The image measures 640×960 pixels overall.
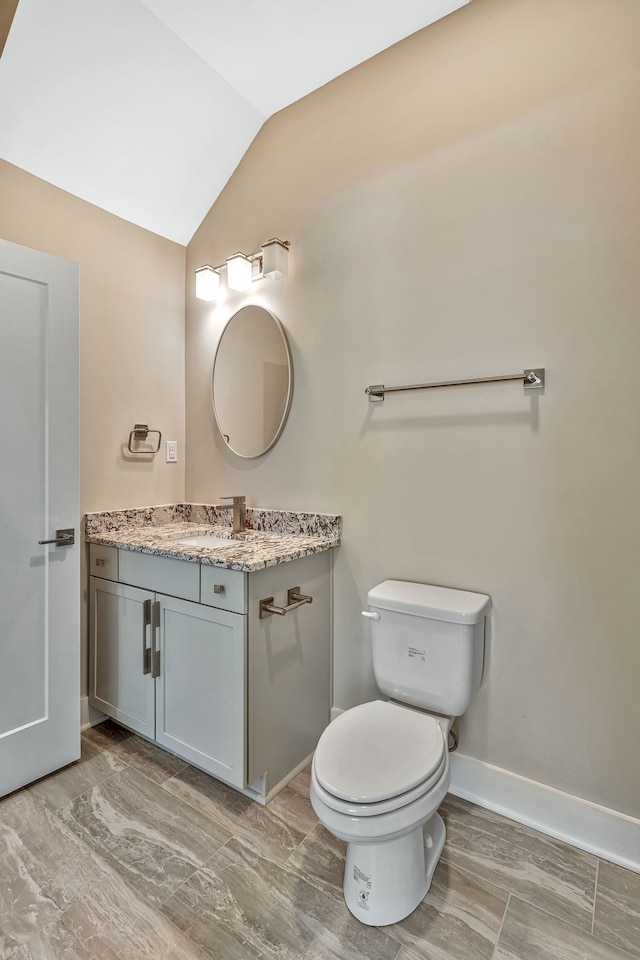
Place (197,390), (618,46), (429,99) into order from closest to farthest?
1. (618,46)
2. (429,99)
3. (197,390)

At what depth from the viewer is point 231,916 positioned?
124 cm

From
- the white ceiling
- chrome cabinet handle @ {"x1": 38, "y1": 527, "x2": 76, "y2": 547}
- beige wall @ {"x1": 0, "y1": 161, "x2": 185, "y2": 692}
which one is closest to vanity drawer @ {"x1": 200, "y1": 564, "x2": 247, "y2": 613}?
chrome cabinet handle @ {"x1": 38, "y1": 527, "x2": 76, "y2": 547}

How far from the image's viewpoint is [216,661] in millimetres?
1638

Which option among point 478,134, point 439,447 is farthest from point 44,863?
point 478,134

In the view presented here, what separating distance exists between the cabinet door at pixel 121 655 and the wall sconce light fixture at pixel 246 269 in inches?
56.5

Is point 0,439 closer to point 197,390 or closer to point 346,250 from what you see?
point 197,390

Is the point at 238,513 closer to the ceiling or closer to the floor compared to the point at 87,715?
closer to the ceiling

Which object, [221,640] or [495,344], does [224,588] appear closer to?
[221,640]

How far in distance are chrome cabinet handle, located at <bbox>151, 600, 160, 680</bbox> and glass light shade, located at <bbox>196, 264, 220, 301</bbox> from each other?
147 centimetres

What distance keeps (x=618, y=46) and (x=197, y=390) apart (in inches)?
80.3

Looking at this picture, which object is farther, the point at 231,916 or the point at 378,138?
the point at 378,138

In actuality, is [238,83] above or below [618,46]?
above


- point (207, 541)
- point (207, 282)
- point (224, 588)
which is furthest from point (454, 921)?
point (207, 282)

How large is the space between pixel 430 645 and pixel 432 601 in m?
0.14
